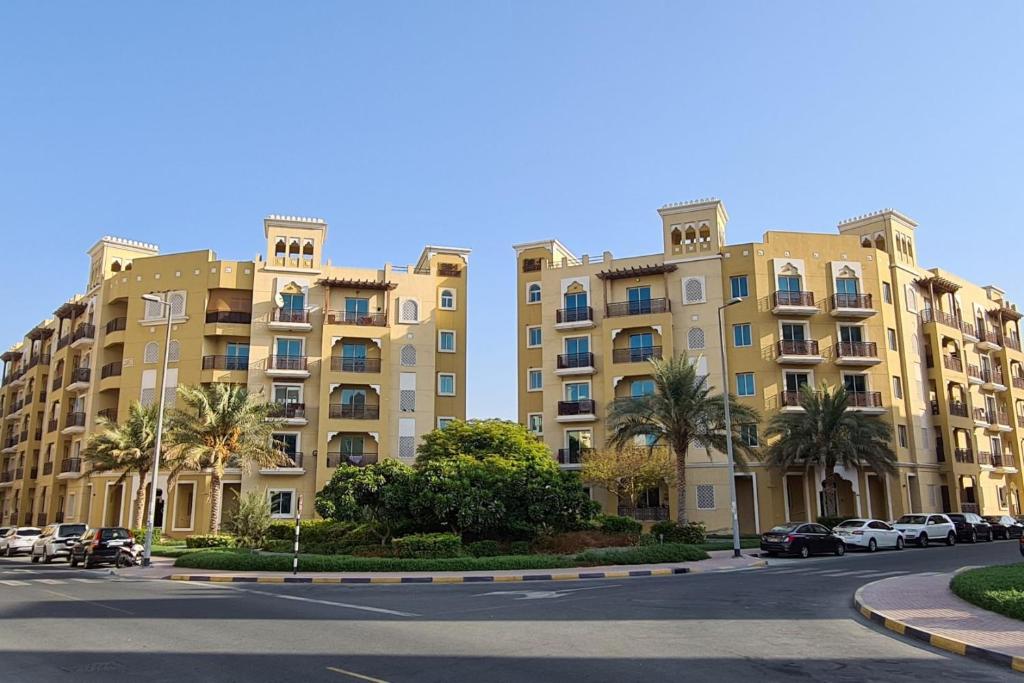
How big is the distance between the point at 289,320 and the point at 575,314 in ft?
61.7

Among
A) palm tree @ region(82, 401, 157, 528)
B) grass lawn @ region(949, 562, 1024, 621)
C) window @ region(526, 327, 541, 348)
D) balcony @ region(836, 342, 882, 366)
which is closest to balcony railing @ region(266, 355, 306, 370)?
palm tree @ region(82, 401, 157, 528)

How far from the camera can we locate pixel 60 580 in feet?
75.1

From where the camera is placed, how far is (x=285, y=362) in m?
49.4

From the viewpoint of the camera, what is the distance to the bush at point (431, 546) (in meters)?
25.6

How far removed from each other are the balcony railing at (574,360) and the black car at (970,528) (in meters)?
21.8

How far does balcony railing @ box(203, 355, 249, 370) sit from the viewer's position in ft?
162

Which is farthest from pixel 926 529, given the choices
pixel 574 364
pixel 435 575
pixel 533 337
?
pixel 435 575

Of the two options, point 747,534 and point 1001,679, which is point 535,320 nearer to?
point 747,534

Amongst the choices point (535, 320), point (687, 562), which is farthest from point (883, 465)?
point (535, 320)

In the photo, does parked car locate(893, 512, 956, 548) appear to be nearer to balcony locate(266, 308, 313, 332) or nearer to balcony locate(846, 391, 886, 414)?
balcony locate(846, 391, 886, 414)

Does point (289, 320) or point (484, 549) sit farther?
point (289, 320)

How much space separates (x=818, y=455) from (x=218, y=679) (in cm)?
A: 3744

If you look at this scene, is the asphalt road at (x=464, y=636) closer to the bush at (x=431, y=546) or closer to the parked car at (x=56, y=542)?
the bush at (x=431, y=546)

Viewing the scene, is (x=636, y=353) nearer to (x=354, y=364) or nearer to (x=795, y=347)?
(x=795, y=347)
